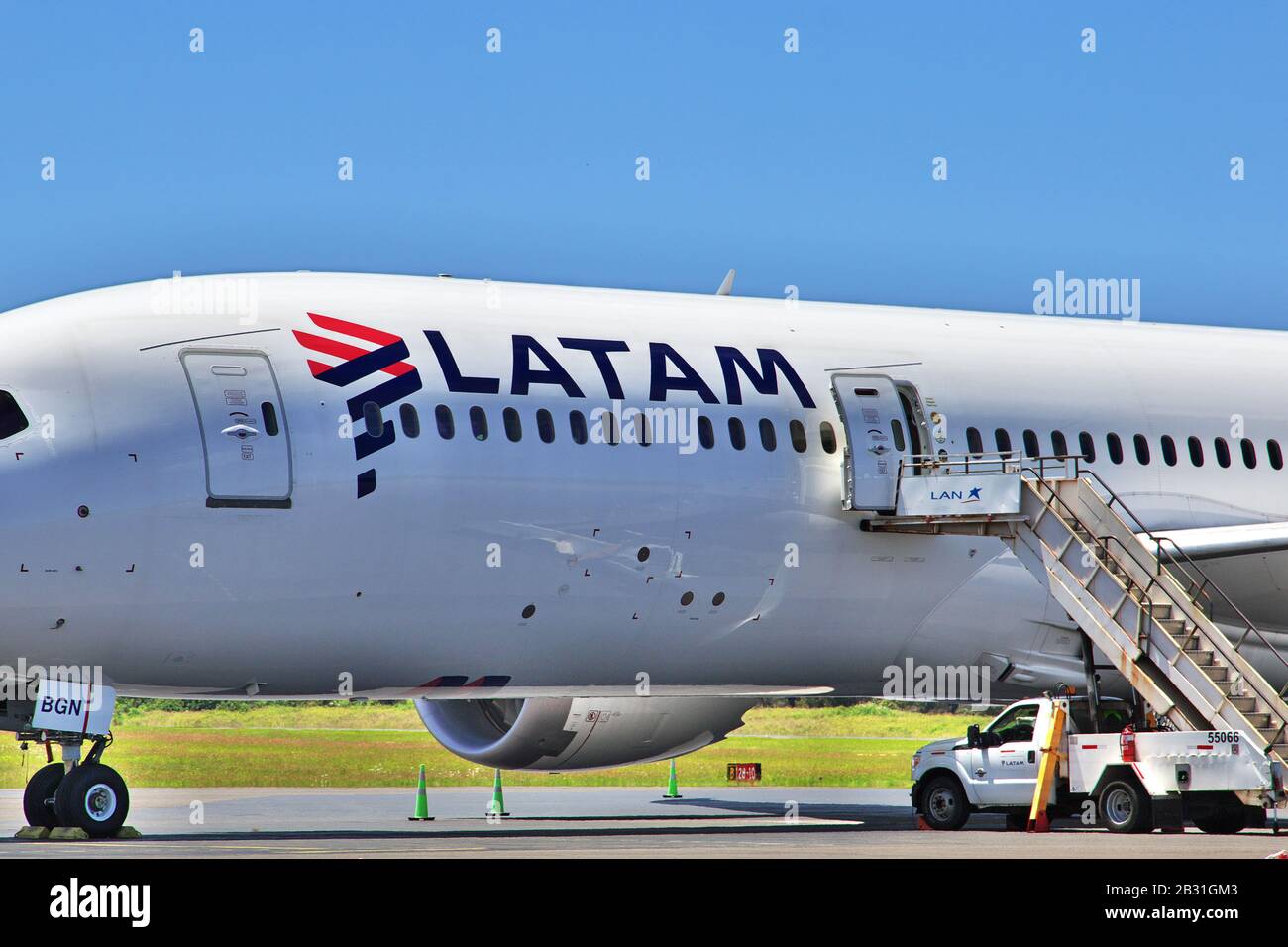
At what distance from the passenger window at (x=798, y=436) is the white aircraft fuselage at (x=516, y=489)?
0.05m

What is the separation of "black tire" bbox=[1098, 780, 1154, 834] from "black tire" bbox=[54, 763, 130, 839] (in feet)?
25.9

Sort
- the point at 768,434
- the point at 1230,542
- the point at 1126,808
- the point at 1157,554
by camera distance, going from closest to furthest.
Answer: the point at 1126,808 < the point at 768,434 < the point at 1157,554 < the point at 1230,542

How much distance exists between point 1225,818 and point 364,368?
7.99 metres

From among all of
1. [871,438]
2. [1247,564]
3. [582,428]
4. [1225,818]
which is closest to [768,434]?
[871,438]

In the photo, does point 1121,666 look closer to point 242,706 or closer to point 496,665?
point 496,665

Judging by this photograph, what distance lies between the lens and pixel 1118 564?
54.7ft

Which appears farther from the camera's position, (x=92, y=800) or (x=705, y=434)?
(x=705, y=434)

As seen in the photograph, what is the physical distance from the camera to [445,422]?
607 inches

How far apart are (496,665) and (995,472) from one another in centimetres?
486

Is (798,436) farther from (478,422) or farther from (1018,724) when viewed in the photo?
(1018,724)

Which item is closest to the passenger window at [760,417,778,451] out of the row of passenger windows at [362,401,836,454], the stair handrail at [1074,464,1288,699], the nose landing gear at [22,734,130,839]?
the row of passenger windows at [362,401,836,454]

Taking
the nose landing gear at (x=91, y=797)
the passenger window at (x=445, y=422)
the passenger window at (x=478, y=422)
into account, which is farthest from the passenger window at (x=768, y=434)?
the nose landing gear at (x=91, y=797)

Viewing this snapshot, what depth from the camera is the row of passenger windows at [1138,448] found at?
1823 cm

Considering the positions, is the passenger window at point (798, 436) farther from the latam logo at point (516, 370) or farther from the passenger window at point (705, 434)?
the passenger window at point (705, 434)
